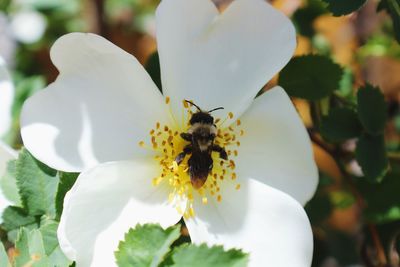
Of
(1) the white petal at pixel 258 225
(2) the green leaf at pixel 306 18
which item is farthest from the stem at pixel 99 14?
(1) the white petal at pixel 258 225

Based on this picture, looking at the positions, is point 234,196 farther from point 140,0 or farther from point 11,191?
point 140,0

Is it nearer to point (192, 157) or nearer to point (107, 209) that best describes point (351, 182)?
point (192, 157)

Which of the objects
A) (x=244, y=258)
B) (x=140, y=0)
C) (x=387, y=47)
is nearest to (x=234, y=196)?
(x=244, y=258)

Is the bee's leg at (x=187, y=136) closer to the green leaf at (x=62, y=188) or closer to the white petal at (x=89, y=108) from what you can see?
the white petal at (x=89, y=108)

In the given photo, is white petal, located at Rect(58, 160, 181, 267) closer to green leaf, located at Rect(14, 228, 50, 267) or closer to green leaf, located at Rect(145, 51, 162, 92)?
green leaf, located at Rect(14, 228, 50, 267)

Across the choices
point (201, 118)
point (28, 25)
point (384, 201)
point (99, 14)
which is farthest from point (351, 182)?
point (28, 25)

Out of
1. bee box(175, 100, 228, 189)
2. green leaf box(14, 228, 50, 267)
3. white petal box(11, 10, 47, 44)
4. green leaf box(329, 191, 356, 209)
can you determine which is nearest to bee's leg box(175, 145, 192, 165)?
bee box(175, 100, 228, 189)
